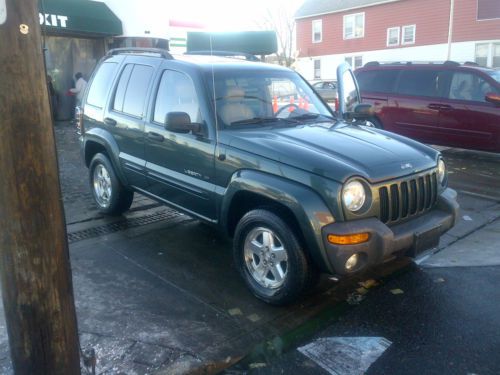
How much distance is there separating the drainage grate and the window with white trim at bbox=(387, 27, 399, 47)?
2863cm

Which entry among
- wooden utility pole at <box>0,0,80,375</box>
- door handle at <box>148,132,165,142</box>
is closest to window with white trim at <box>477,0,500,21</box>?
door handle at <box>148,132,165,142</box>

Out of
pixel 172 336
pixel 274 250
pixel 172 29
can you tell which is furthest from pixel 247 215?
pixel 172 29

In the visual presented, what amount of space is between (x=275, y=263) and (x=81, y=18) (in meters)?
12.8

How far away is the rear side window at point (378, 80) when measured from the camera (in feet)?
34.3

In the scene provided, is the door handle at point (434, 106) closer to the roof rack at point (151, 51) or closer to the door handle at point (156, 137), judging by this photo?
the roof rack at point (151, 51)

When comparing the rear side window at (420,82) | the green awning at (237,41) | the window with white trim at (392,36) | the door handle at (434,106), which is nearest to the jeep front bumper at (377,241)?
the door handle at (434,106)

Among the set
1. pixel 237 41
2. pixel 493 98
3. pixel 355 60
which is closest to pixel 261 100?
pixel 493 98

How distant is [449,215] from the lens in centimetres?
415

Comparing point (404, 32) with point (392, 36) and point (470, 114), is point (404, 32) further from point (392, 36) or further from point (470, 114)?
point (470, 114)

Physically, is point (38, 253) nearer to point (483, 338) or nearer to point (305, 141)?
point (305, 141)

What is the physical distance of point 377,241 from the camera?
354 cm

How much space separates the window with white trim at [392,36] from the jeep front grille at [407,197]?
29.8m

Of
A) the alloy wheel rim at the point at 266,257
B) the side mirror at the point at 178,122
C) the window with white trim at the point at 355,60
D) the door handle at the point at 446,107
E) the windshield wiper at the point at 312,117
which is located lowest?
the alloy wheel rim at the point at 266,257

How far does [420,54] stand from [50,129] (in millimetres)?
30916
